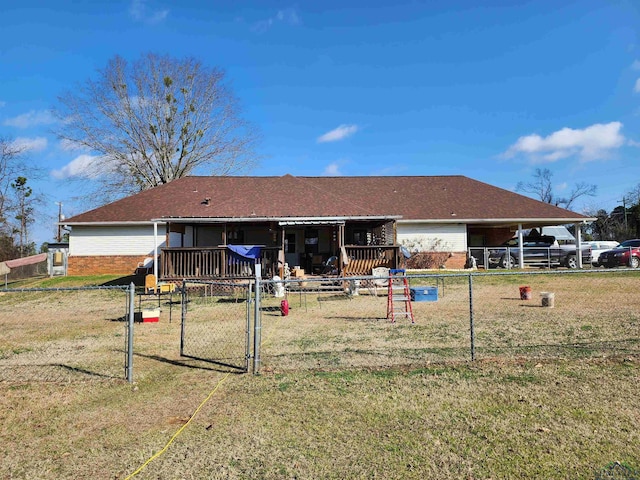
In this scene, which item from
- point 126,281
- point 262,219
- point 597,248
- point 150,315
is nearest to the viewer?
point 150,315

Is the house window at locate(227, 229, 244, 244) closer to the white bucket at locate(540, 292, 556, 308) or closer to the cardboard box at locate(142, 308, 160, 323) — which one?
the cardboard box at locate(142, 308, 160, 323)

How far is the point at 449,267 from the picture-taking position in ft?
82.8

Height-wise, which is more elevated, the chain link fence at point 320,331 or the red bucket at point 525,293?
the red bucket at point 525,293

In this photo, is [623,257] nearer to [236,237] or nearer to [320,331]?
[236,237]

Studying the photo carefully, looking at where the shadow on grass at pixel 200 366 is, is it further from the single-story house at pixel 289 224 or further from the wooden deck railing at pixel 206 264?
the wooden deck railing at pixel 206 264

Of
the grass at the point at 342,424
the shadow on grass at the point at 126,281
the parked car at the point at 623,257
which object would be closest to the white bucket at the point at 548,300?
the grass at the point at 342,424

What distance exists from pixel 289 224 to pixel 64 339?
395 inches

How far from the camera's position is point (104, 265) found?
23.9 meters

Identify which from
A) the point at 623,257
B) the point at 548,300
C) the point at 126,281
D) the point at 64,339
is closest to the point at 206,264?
the point at 126,281

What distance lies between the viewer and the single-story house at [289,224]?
58.7ft

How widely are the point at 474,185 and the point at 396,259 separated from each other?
14272mm

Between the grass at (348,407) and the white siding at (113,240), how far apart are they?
1490 centimetres

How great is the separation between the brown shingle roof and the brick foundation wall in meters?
2.14

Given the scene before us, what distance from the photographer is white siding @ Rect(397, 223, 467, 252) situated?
999 inches
